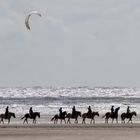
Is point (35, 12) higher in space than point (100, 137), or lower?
higher

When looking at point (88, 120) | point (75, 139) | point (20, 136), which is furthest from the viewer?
point (88, 120)

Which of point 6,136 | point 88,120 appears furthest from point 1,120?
point 6,136

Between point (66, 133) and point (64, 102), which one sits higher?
point (64, 102)

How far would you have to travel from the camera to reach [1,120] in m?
41.3

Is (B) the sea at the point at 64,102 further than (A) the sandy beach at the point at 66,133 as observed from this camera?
Yes

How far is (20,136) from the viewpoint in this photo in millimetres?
29703

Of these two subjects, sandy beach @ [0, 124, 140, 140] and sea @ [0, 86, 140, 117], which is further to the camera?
sea @ [0, 86, 140, 117]

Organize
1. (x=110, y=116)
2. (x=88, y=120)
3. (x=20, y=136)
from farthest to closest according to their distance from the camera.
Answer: (x=88, y=120) < (x=110, y=116) < (x=20, y=136)

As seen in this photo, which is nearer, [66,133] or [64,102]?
[66,133]

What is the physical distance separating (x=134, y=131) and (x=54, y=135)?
175 inches

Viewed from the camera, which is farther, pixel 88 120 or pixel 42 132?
pixel 88 120

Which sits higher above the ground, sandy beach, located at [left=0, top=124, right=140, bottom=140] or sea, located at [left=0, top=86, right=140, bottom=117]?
sea, located at [left=0, top=86, right=140, bottom=117]

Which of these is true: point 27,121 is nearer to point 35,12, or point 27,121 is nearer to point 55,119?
point 55,119

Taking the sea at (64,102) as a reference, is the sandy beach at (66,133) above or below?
below
